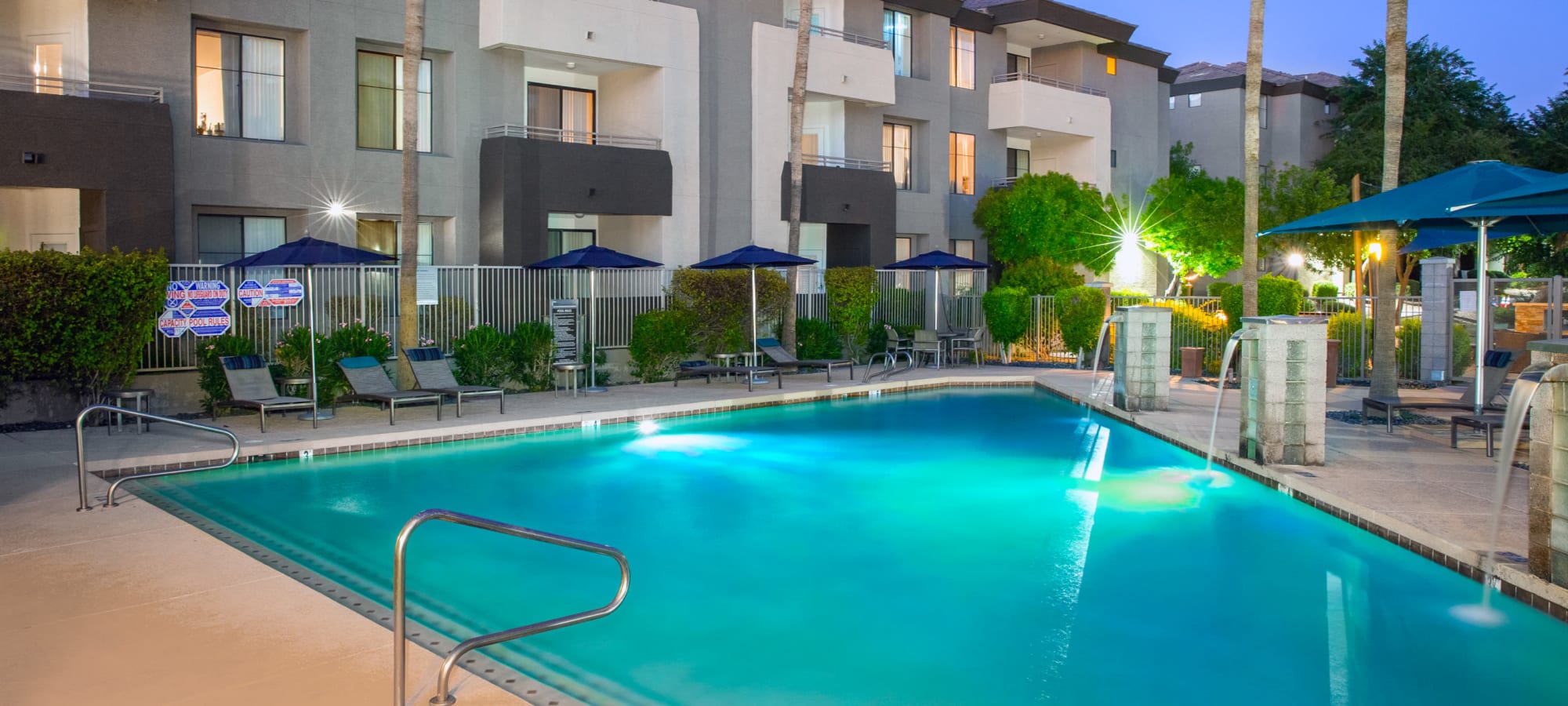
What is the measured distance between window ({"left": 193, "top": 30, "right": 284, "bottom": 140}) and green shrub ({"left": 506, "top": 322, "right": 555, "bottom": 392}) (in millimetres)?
5382

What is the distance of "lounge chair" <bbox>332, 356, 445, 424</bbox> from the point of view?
15.0m

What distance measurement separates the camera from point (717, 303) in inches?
870

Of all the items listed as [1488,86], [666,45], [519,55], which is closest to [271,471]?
[519,55]

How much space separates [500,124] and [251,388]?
8.78m

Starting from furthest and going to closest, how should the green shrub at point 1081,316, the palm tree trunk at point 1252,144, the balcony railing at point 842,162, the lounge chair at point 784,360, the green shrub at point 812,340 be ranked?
the balcony railing at point 842,162, the green shrub at point 1081,316, the green shrub at point 812,340, the lounge chair at point 784,360, the palm tree trunk at point 1252,144

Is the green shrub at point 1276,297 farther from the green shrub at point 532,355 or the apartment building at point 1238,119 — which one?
the apartment building at point 1238,119

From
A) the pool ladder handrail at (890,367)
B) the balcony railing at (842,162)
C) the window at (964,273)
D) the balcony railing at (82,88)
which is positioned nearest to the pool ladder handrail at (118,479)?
the balcony railing at (82,88)

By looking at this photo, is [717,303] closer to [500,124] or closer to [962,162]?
[500,124]

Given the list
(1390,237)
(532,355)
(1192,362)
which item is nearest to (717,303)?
(532,355)

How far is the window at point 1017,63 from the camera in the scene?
35188 mm

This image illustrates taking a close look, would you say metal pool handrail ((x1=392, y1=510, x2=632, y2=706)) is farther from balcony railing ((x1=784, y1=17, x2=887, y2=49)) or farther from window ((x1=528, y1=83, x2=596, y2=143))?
balcony railing ((x1=784, y1=17, x2=887, y2=49))

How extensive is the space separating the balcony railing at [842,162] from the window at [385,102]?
9442mm

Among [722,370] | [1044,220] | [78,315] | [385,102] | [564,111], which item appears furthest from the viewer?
[1044,220]

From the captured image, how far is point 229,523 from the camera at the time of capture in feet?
32.0
